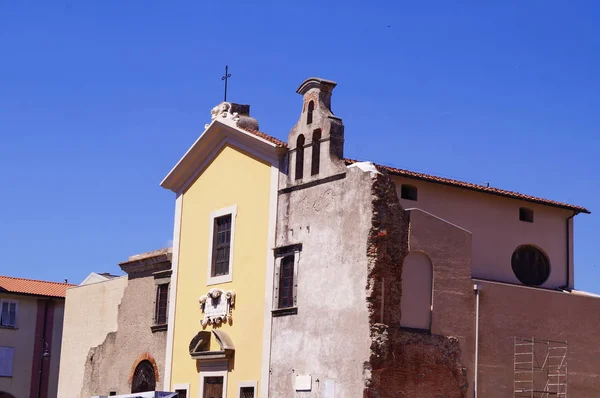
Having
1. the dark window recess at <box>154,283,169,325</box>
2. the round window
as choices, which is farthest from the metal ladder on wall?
the dark window recess at <box>154,283,169,325</box>

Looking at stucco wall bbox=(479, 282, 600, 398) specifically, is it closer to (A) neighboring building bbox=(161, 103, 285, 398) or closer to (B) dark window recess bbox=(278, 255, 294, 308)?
(B) dark window recess bbox=(278, 255, 294, 308)

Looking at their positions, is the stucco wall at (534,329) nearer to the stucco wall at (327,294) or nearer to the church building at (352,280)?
the church building at (352,280)

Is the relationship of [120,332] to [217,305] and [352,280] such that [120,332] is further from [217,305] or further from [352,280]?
[352,280]

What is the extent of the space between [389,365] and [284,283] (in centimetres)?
413

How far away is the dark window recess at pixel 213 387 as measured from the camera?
2714cm

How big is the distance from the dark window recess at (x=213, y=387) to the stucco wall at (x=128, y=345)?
2.85m

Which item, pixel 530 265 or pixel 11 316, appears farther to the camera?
pixel 11 316

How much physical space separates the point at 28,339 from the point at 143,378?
19.1 metres

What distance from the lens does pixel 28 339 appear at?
159 ft

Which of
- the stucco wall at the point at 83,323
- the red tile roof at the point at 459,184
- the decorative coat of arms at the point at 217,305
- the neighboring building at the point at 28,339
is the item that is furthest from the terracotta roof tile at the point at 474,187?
the neighboring building at the point at 28,339

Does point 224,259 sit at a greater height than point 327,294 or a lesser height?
greater

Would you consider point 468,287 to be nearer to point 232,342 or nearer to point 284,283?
point 284,283

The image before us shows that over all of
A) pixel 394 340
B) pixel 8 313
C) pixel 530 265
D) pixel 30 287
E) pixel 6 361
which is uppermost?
pixel 30 287

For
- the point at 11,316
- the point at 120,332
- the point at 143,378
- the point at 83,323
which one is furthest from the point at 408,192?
the point at 11,316
